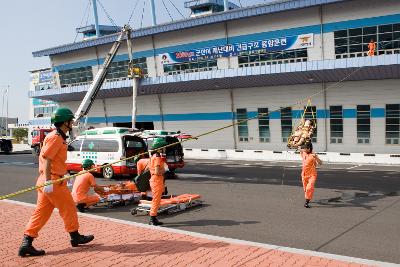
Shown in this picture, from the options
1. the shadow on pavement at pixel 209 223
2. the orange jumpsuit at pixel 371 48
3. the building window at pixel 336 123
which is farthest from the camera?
the building window at pixel 336 123

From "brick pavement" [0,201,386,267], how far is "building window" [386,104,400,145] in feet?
64.9

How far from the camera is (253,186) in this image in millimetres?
13891

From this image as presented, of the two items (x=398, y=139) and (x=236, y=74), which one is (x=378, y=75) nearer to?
(x=398, y=139)

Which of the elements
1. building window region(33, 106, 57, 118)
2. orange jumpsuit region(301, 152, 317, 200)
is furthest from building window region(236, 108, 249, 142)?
building window region(33, 106, 57, 118)

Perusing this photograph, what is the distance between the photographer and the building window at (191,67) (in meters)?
29.7

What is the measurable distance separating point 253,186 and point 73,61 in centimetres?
3094

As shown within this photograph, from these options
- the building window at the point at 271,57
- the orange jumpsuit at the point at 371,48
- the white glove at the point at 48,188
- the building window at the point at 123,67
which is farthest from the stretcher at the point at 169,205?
the building window at the point at 123,67

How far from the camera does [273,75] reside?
24.5 m

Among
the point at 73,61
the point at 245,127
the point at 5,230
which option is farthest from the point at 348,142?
the point at 73,61

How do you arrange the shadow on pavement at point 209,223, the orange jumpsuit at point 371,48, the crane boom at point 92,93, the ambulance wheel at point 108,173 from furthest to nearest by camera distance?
the orange jumpsuit at point 371,48, the crane boom at point 92,93, the ambulance wheel at point 108,173, the shadow on pavement at point 209,223

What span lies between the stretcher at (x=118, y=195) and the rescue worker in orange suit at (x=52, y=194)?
3.88 meters

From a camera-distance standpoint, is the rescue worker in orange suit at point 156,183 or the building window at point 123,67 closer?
the rescue worker in orange suit at point 156,183

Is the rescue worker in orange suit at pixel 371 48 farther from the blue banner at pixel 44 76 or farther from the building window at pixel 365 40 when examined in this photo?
the blue banner at pixel 44 76

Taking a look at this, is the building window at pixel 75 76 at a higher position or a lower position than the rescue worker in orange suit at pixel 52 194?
higher
